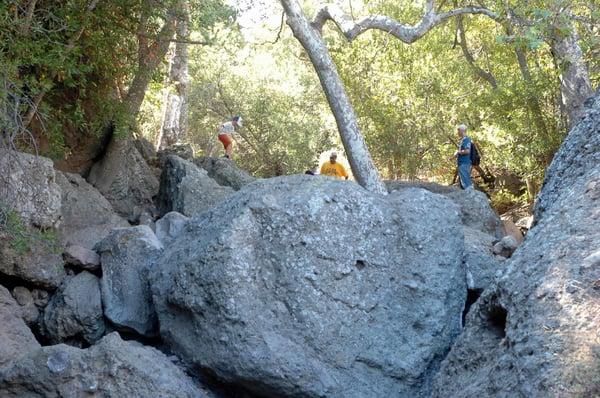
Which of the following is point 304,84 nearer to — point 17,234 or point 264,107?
point 264,107

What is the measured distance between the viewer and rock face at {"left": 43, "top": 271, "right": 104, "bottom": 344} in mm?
6863

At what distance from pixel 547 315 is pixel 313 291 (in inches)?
87.0

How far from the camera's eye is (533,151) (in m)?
14.6

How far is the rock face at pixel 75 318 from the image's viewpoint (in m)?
6.86

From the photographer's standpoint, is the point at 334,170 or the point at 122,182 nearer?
the point at 122,182

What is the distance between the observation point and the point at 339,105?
10836 mm

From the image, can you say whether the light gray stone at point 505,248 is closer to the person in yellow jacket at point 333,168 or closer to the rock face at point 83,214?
the rock face at point 83,214

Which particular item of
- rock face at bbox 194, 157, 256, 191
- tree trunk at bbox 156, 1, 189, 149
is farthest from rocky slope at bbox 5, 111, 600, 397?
tree trunk at bbox 156, 1, 189, 149

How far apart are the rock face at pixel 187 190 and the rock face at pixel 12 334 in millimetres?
3212

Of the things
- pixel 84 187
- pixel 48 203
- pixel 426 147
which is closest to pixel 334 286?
pixel 48 203

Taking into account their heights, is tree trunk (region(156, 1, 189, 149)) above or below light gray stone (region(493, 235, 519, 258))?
above

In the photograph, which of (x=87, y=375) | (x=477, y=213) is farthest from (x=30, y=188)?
(x=477, y=213)

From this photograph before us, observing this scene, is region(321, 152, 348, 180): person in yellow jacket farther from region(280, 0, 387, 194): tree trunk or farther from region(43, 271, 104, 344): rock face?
region(43, 271, 104, 344): rock face

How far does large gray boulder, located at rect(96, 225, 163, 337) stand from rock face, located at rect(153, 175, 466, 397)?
1.90 feet
